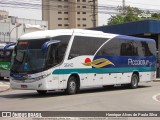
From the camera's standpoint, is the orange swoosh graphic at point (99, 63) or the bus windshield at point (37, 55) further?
the orange swoosh graphic at point (99, 63)

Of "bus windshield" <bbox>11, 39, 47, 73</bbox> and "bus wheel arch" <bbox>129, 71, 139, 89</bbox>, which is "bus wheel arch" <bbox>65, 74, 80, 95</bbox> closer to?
"bus windshield" <bbox>11, 39, 47, 73</bbox>

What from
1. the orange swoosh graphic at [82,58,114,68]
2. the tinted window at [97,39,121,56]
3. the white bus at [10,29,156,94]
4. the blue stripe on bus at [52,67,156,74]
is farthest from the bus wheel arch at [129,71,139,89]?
the orange swoosh graphic at [82,58,114,68]

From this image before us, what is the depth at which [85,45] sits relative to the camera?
22.7 metres

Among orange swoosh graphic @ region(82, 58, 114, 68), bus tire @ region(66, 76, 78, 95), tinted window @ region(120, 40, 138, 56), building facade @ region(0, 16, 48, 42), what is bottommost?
building facade @ region(0, 16, 48, 42)

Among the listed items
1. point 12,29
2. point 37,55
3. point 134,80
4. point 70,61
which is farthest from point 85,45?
point 12,29

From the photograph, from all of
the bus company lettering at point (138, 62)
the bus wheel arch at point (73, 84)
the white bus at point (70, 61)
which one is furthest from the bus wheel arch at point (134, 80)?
the bus wheel arch at point (73, 84)

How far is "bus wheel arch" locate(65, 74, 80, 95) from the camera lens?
845 inches

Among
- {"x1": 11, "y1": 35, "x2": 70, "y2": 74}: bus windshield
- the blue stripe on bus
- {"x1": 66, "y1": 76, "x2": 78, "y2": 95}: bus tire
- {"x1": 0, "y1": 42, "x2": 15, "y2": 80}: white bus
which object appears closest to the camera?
{"x1": 11, "y1": 35, "x2": 70, "y2": 74}: bus windshield

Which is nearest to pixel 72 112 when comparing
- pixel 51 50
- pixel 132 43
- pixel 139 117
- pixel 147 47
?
pixel 139 117

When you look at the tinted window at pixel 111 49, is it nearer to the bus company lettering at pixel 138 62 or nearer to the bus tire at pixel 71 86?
the bus company lettering at pixel 138 62

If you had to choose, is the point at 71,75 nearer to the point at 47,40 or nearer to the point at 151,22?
the point at 47,40

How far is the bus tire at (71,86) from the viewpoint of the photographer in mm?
21453

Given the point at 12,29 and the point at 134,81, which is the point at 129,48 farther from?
the point at 12,29

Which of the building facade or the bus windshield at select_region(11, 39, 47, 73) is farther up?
the bus windshield at select_region(11, 39, 47, 73)
